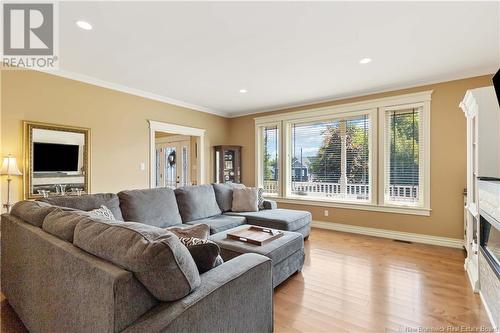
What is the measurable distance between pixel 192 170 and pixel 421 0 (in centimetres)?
514

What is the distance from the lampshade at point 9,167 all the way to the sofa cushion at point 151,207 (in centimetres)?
118

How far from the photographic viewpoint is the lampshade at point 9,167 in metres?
2.80

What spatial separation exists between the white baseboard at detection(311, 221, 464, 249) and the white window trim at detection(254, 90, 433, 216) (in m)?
0.35

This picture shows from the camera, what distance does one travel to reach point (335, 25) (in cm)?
232

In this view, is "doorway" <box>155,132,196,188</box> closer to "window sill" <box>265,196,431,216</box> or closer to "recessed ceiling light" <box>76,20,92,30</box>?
"window sill" <box>265,196,431,216</box>

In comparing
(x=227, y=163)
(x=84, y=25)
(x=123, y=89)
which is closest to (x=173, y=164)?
(x=227, y=163)

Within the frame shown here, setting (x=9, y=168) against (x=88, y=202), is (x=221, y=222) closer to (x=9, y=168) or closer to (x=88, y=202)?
(x=88, y=202)

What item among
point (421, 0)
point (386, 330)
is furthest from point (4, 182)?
point (421, 0)

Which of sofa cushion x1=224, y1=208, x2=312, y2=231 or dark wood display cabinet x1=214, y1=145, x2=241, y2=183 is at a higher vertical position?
dark wood display cabinet x1=214, y1=145, x2=241, y2=183

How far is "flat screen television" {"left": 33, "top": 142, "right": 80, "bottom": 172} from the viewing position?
3232 millimetres

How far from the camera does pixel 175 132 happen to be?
499 centimetres

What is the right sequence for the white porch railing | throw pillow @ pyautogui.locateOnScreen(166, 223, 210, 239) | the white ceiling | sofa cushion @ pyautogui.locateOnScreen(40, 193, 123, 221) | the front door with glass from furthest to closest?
the front door with glass → the white porch railing → sofa cushion @ pyautogui.locateOnScreen(40, 193, 123, 221) → the white ceiling → throw pillow @ pyautogui.locateOnScreen(166, 223, 210, 239)

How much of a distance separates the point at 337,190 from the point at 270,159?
1.69m
